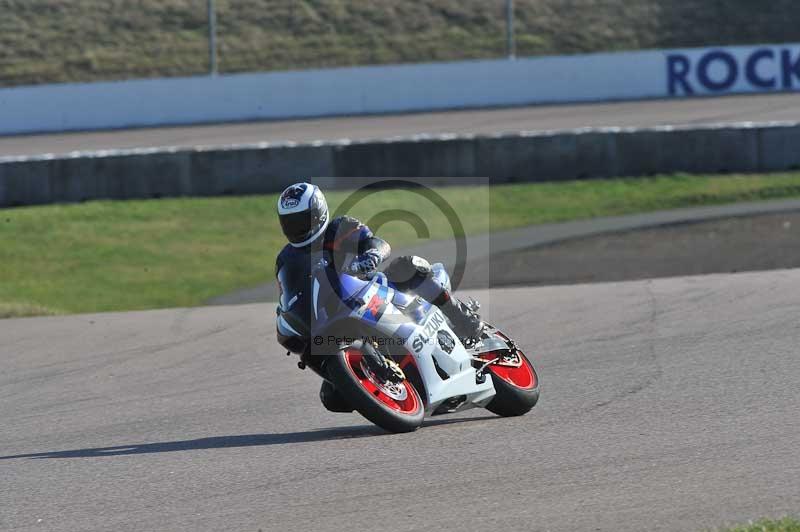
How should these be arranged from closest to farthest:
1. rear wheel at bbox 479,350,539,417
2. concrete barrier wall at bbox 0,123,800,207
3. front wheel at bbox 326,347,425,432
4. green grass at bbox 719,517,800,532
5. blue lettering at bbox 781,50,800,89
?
1. green grass at bbox 719,517,800,532
2. front wheel at bbox 326,347,425,432
3. rear wheel at bbox 479,350,539,417
4. concrete barrier wall at bbox 0,123,800,207
5. blue lettering at bbox 781,50,800,89

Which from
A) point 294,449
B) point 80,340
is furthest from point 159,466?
point 80,340

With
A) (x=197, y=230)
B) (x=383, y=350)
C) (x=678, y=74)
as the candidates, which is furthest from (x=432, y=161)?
(x=383, y=350)

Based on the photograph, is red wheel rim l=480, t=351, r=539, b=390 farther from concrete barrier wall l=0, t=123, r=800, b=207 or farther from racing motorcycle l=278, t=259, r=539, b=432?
concrete barrier wall l=0, t=123, r=800, b=207

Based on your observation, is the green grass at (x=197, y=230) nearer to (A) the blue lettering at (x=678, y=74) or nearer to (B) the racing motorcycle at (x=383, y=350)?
(B) the racing motorcycle at (x=383, y=350)

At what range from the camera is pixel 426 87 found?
3253 centimetres

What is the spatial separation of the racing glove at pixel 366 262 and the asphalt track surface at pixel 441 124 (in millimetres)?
19902

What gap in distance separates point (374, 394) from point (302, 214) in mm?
1112

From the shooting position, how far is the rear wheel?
25.2 feet

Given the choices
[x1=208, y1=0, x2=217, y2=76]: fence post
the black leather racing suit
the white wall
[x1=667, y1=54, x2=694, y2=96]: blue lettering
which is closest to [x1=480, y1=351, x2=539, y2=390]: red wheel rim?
the black leather racing suit

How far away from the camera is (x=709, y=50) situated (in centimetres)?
3173

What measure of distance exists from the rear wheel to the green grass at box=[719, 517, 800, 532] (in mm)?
2713

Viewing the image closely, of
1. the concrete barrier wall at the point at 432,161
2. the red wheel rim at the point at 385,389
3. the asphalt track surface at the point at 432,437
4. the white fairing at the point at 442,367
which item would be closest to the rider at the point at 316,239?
the red wheel rim at the point at 385,389

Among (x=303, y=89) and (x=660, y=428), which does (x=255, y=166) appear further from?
(x=660, y=428)

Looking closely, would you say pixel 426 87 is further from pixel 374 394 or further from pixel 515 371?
pixel 374 394
